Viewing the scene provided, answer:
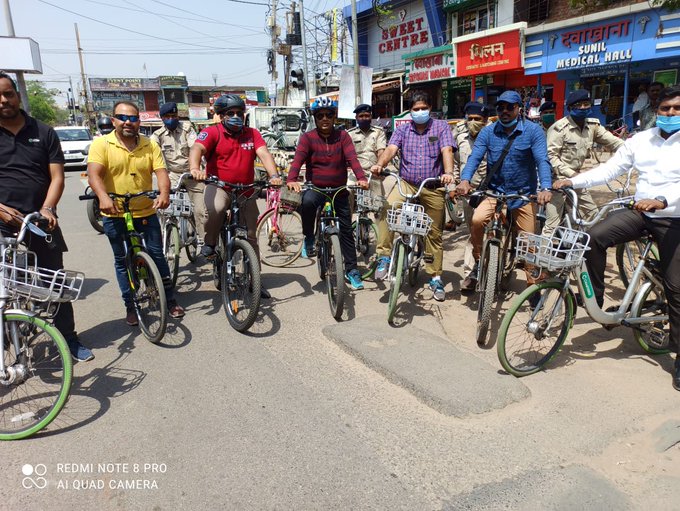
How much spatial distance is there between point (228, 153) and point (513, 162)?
279 centimetres

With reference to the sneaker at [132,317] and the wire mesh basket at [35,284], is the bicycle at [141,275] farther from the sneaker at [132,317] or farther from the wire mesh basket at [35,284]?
the wire mesh basket at [35,284]

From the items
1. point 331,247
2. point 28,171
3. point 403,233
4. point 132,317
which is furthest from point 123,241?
→ point 403,233

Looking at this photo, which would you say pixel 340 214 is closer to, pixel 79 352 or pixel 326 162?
pixel 326 162

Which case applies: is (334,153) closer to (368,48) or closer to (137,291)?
(137,291)

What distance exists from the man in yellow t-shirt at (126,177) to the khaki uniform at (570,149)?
13.8 ft

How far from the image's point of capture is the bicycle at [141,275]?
4168 millimetres

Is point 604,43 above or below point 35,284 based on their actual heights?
above

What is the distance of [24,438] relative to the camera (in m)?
2.98

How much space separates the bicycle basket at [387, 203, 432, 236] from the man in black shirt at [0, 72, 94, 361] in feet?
9.01

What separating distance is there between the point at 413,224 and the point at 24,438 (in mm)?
3270

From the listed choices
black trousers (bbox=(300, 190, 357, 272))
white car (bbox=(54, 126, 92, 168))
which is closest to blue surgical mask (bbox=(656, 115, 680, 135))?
black trousers (bbox=(300, 190, 357, 272))

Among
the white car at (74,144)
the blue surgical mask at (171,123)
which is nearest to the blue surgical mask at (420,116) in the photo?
the blue surgical mask at (171,123)

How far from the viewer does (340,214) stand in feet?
17.3

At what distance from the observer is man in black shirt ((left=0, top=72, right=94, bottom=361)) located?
345 centimetres
